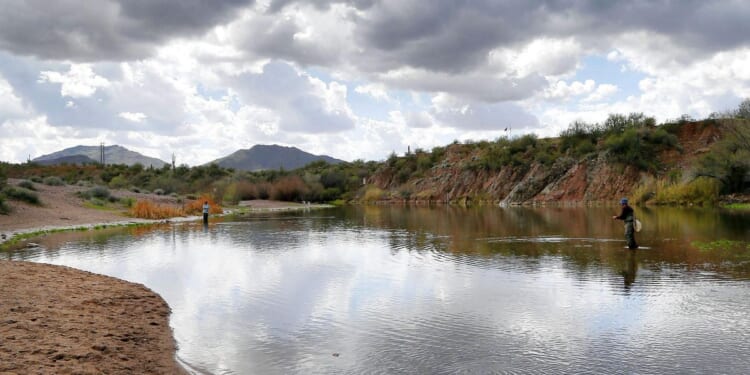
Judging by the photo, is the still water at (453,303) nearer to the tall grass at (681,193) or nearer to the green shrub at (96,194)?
the tall grass at (681,193)

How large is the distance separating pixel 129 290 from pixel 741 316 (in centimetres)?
1141

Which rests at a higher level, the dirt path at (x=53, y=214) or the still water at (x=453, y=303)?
the dirt path at (x=53, y=214)

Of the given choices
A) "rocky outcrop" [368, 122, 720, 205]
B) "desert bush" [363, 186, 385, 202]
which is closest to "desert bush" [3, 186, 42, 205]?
"rocky outcrop" [368, 122, 720, 205]

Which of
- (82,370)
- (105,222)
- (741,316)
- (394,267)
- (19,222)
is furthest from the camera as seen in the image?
(105,222)

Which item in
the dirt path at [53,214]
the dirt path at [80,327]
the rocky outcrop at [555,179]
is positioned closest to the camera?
the dirt path at [80,327]

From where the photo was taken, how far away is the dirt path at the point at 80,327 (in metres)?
7.24

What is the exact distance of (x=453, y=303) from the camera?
455 inches

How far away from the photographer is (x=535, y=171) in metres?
72.2

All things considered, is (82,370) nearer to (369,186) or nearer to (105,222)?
(105,222)

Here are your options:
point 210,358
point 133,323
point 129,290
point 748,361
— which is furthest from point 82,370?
point 748,361

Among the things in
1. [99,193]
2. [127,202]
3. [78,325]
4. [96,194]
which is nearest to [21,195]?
[127,202]

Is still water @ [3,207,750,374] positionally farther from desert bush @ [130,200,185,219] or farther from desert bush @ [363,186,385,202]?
desert bush @ [363,186,385,202]

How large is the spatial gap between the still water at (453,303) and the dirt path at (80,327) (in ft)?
1.61

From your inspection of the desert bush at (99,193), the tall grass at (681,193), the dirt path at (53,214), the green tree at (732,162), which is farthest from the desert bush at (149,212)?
the green tree at (732,162)
